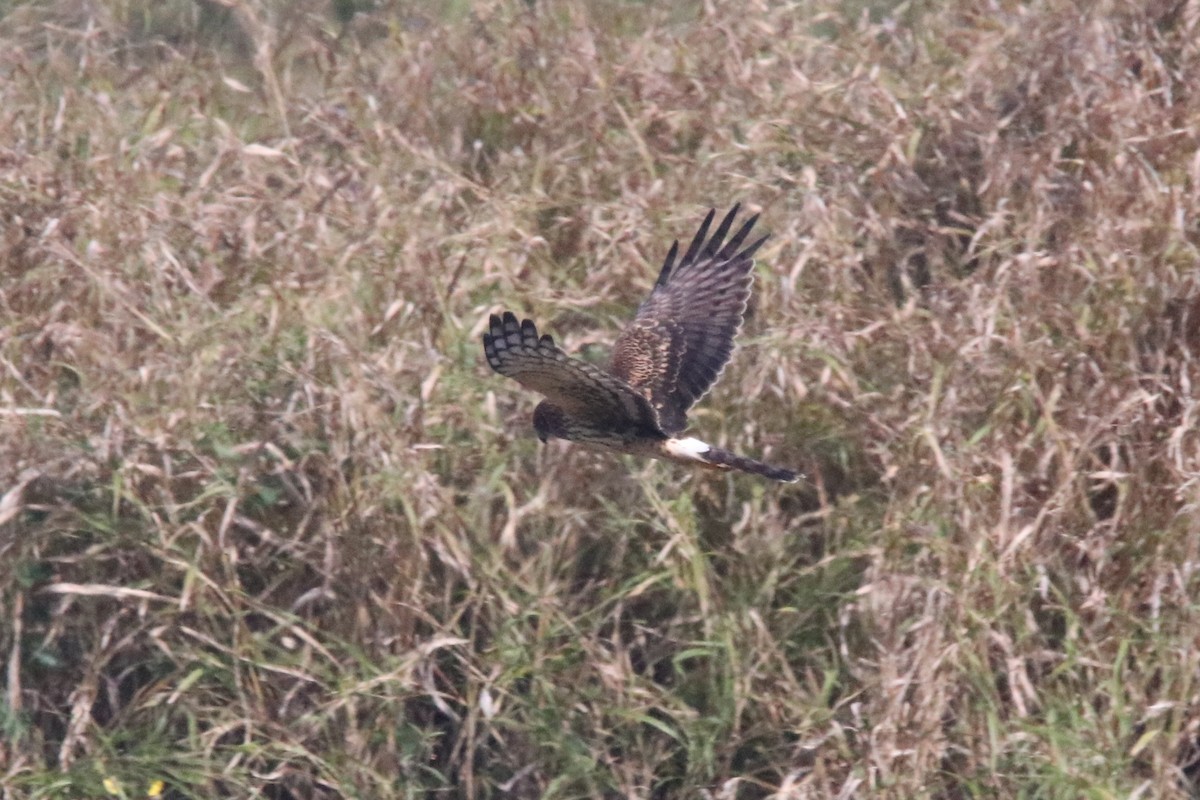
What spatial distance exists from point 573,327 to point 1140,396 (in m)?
1.49

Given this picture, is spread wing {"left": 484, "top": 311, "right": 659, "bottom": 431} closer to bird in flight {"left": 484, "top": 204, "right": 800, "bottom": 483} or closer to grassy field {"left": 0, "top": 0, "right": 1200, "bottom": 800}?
bird in flight {"left": 484, "top": 204, "right": 800, "bottom": 483}

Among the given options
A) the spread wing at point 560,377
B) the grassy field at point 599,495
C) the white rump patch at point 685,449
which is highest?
the spread wing at point 560,377

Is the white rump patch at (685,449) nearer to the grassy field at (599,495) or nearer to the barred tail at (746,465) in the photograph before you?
the barred tail at (746,465)

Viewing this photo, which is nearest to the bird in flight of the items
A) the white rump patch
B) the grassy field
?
the white rump patch

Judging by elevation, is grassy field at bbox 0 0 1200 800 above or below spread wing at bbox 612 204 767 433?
below

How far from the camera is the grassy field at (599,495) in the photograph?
4.08 meters

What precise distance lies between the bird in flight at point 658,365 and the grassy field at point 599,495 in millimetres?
185

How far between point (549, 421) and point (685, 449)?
0.33 meters

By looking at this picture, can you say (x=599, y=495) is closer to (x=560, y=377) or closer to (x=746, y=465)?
(x=746, y=465)

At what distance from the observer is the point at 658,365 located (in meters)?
4.21

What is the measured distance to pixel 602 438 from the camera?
3.93 m

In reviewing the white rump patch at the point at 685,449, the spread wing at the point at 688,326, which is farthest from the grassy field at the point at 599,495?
the white rump patch at the point at 685,449

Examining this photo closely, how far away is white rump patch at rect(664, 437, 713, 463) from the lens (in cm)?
392

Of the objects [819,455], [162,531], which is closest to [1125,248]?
[819,455]
